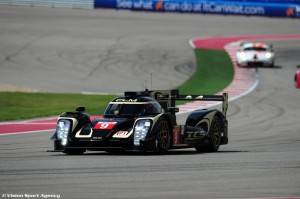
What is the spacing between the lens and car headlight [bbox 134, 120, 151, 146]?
50.6ft

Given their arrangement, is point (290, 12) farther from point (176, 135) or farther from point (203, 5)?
point (176, 135)

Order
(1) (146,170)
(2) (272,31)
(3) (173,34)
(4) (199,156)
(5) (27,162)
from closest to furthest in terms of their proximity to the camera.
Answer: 1. (1) (146,170)
2. (5) (27,162)
3. (4) (199,156)
4. (3) (173,34)
5. (2) (272,31)

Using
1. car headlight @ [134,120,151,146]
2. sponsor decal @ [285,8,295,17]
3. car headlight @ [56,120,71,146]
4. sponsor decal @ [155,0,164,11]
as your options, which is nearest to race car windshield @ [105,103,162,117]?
car headlight @ [134,120,151,146]

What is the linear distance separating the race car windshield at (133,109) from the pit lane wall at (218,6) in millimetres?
43004

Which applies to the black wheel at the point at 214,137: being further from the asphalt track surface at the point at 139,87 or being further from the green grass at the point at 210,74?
the green grass at the point at 210,74

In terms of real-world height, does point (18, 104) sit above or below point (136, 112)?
below

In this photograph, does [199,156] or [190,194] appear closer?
[190,194]

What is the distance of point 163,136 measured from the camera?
1600 centimetres

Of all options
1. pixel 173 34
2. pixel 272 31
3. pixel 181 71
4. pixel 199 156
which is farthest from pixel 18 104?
pixel 272 31

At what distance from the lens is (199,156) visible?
50.9ft

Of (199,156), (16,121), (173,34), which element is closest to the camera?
(199,156)

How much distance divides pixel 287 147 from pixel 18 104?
1386cm

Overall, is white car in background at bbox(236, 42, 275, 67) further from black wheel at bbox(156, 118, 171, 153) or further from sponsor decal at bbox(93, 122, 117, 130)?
sponsor decal at bbox(93, 122, 117, 130)

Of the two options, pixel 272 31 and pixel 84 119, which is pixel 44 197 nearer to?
pixel 84 119
